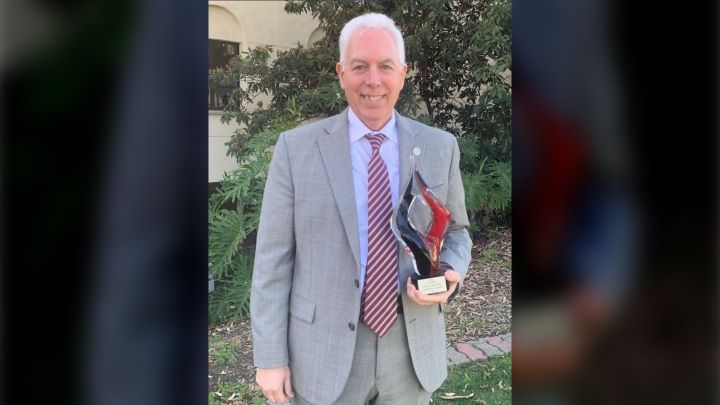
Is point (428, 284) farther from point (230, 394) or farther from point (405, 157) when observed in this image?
point (230, 394)

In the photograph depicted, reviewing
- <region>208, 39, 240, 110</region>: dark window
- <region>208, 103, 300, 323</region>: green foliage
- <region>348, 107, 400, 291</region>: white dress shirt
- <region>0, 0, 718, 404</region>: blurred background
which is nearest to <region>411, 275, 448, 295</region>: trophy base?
<region>348, 107, 400, 291</region>: white dress shirt

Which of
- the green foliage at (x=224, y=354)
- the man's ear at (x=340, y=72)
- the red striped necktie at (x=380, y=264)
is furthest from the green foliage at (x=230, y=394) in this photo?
the man's ear at (x=340, y=72)

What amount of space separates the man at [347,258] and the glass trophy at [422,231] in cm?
4

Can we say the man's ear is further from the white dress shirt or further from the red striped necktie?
the red striped necktie

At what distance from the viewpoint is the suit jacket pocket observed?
1525 millimetres

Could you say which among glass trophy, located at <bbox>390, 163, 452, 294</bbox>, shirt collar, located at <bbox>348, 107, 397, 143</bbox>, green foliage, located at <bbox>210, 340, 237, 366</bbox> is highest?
shirt collar, located at <bbox>348, 107, 397, 143</bbox>

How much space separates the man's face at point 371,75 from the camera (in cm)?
151

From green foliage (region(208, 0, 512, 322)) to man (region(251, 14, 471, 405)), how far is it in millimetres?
88
